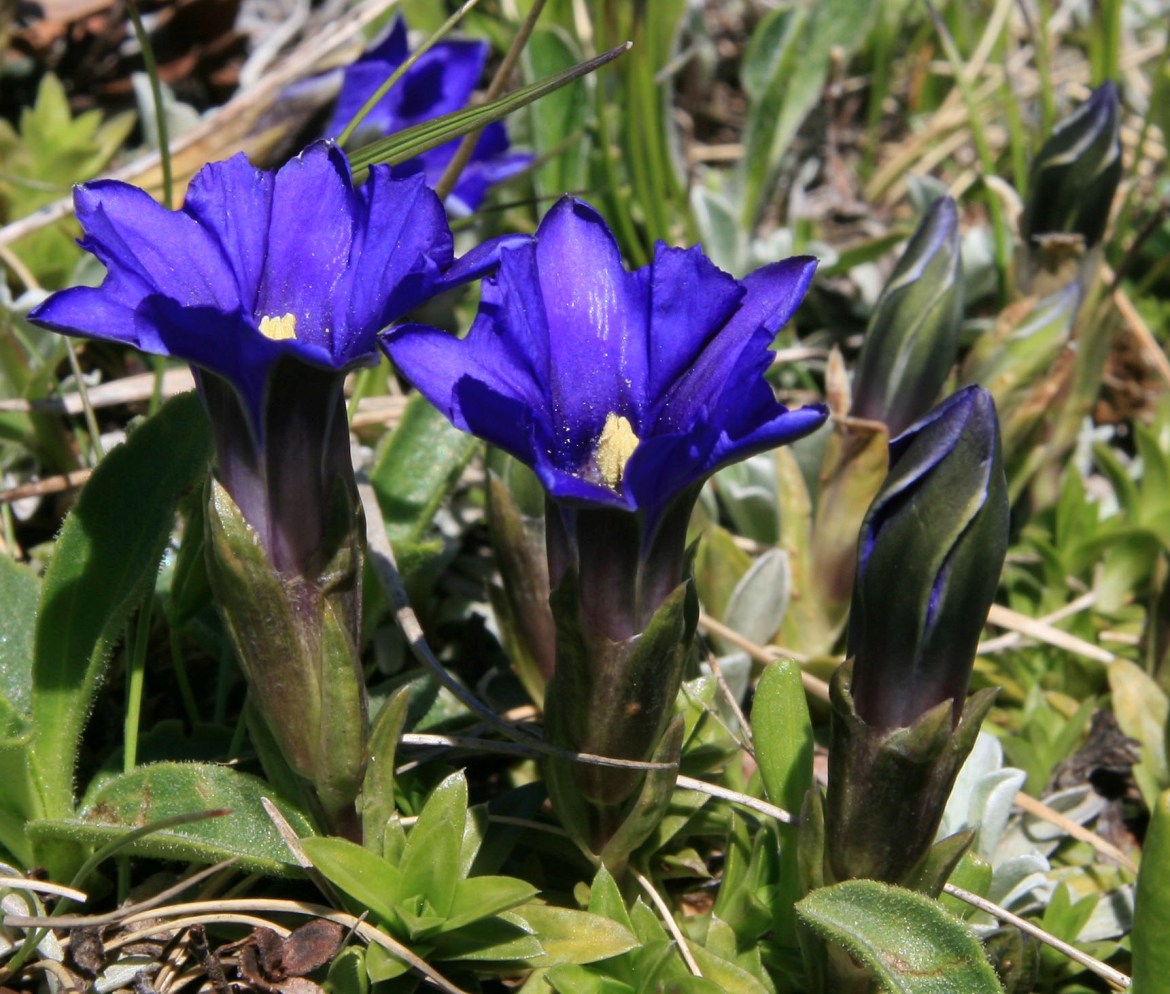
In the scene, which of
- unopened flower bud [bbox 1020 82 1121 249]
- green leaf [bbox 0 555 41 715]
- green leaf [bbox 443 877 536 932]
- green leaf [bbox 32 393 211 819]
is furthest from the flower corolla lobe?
unopened flower bud [bbox 1020 82 1121 249]

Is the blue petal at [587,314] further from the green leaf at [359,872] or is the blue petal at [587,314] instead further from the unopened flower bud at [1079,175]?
the unopened flower bud at [1079,175]

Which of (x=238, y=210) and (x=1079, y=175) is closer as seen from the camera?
(x=238, y=210)

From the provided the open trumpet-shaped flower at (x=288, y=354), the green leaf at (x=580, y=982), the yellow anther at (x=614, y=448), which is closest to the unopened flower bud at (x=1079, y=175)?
the yellow anther at (x=614, y=448)

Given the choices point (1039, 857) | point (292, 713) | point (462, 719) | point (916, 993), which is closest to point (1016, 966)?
point (1039, 857)

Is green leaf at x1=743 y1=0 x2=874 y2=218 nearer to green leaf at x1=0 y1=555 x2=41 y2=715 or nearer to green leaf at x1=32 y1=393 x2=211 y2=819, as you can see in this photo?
green leaf at x1=32 y1=393 x2=211 y2=819

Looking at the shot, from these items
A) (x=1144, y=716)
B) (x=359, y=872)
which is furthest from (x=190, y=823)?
(x=1144, y=716)

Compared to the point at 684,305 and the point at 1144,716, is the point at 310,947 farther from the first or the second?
the point at 1144,716
